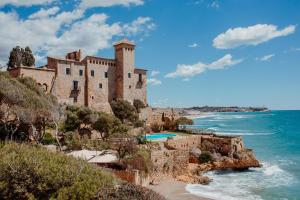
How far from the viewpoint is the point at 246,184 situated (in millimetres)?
29234

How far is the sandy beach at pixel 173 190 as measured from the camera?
23203 mm

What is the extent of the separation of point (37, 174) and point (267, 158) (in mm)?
36580

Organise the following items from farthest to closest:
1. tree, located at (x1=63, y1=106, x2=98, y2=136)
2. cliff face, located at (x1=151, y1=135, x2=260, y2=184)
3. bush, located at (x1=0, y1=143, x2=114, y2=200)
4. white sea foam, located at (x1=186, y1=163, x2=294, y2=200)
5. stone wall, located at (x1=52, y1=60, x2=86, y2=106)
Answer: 1. stone wall, located at (x1=52, y1=60, x2=86, y2=106)
2. tree, located at (x1=63, y1=106, x2=98, y2=136)
3. cliff face, located at (x1=151, y1=135, x2=260, y2=184)
4. white sea foam, located at (x1=186, y1=163, x2=294, y2=200)
5. bush, located at (x1=0, y1=143, x2=114, y2=200)

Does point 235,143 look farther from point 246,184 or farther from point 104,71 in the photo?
point 104,71

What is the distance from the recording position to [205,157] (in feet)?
118

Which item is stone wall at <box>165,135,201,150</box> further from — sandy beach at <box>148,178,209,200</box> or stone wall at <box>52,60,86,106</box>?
stone wall at <box>52,60,86,106</box>

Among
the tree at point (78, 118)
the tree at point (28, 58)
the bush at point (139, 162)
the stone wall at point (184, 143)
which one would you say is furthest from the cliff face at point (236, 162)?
the tree at point (28, 58)

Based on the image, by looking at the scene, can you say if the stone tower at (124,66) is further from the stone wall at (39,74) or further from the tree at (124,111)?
the stone wall at (39,74)

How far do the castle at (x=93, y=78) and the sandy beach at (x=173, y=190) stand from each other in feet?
58.4

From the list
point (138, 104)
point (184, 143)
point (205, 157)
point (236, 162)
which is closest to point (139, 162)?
point (205, 157)

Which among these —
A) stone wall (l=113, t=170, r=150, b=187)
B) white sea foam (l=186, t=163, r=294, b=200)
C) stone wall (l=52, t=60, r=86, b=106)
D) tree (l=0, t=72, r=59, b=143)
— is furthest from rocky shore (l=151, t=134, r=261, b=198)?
stone wall (l=52, t=60, r=86, b=106)

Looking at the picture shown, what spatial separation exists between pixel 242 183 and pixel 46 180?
1982 cm

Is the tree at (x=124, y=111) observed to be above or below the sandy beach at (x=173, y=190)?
above

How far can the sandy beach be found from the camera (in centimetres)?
2320
